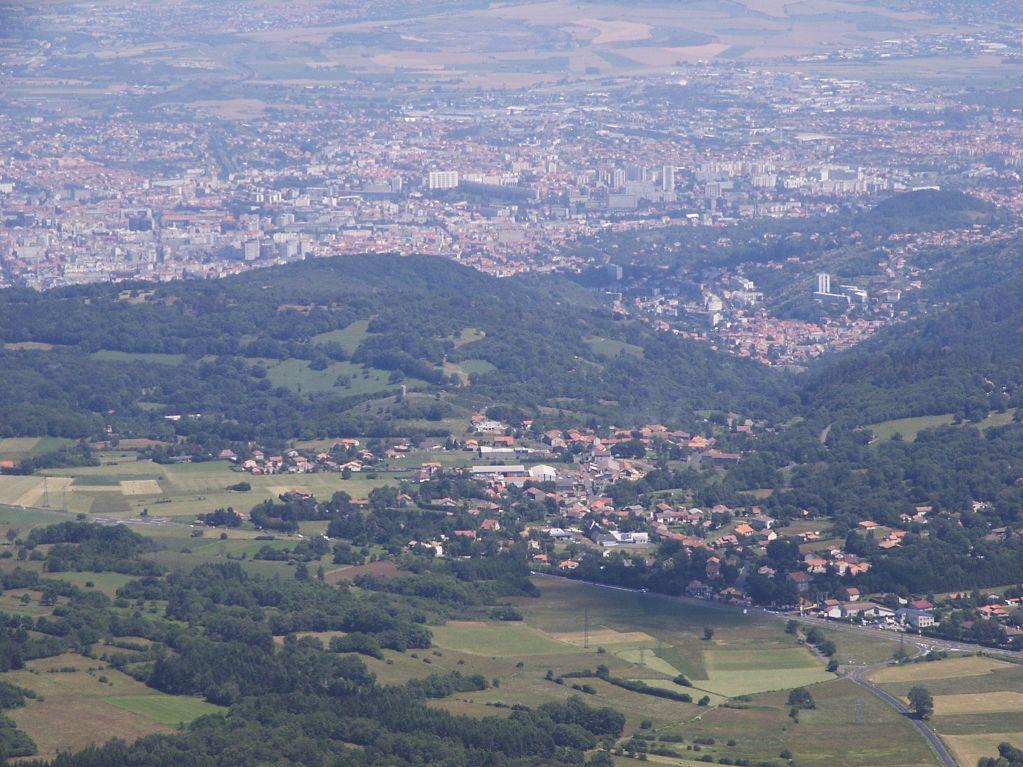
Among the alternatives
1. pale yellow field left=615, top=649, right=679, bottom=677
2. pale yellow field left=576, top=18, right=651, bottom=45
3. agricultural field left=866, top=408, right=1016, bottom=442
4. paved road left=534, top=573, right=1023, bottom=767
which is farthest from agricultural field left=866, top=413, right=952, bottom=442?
pale yellow field left=576, top=18, right=651, bottom=45

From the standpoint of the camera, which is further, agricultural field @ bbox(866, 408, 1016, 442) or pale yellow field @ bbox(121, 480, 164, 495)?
agricultural field @ bbox(866, 408, 1016, 442)

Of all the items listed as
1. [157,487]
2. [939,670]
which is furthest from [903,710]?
[157,487]

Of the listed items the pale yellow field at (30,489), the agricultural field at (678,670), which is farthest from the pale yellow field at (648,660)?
the pale yellow field at (30,489)

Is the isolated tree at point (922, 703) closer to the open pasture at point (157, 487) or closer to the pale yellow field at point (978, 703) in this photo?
the pale yellow field at point (978, 703)

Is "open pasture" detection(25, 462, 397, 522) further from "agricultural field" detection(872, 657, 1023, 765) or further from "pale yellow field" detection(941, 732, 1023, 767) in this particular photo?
"pale yellow field" detection(941, 732, 1023, 767)

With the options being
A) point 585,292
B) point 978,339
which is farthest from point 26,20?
point 978,339

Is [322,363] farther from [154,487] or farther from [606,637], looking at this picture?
[606,637]
